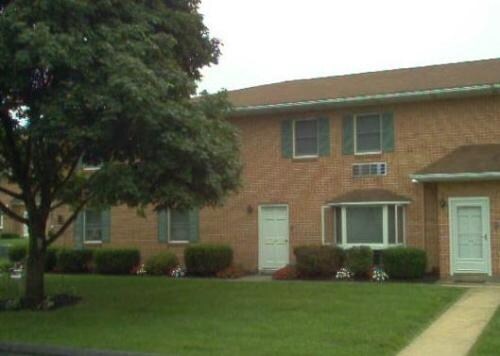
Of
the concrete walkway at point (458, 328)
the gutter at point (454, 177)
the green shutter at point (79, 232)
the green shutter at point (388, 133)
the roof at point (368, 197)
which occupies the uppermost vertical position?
the green shutter at point (388, 133)

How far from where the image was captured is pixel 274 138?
23.3 m

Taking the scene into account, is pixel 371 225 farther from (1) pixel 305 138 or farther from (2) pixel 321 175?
(1) pixel 305 138

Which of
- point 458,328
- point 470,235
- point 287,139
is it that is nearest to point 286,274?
point 287,139

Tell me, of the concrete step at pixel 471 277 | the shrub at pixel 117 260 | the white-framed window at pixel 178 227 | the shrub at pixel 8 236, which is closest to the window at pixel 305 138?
the white-framed window at pixel 178 227

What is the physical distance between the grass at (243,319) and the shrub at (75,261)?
6.32m

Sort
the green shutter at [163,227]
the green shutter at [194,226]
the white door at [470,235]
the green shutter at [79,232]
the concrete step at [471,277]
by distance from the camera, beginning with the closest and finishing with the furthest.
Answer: the concrete step at [471,277] < the white door at [470,235] < the green shutter at [194,226] < the green shutter at [163,227] < the green shutter at [79,232]

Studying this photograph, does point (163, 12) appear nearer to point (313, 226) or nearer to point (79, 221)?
point (313, 226)

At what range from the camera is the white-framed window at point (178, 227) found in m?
24.7

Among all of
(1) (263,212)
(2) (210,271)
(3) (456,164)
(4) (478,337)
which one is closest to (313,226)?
(1) (263,212)

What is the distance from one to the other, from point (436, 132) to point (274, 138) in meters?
5.20

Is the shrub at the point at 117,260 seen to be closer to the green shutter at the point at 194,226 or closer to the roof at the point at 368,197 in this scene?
the green shutter at the point at 194,226

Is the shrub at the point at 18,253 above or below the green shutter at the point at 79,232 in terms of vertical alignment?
below

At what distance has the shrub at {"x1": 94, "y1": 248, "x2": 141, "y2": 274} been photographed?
24.3 m

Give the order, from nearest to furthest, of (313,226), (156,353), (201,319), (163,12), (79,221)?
1. (156,353)
2. (201,319)
3. (163,12)
4. (313,226)
5. (79,221)
